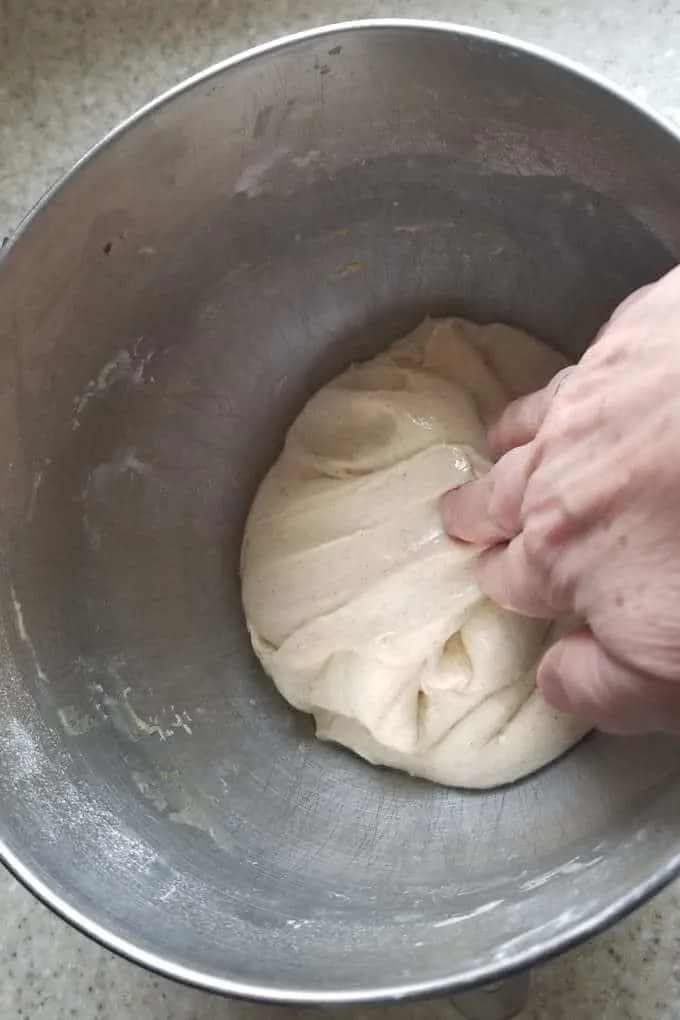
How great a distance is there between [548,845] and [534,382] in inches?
16.5

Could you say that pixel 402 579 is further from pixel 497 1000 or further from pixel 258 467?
pixel 497 1000

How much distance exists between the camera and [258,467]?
1.02 metres

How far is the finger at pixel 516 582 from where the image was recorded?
707mm

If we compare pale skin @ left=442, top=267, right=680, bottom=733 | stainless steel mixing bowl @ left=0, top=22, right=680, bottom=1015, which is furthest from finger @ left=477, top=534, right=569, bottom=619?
stainless steel mixing bowl @ left=0, top=22, right=680, bottom=1015

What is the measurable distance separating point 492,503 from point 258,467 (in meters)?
0.32

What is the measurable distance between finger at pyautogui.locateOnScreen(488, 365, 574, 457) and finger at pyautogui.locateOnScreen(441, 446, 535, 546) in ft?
0.14

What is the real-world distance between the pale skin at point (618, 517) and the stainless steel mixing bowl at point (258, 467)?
0.10 metres

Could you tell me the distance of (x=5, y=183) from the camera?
104cm

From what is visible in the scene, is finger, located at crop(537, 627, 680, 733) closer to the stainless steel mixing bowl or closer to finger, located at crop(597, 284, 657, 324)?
the stainless steel mixing bowl

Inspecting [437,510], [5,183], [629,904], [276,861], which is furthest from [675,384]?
[5,183]

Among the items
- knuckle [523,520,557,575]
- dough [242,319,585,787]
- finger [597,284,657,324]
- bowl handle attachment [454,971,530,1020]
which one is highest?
finger [597,284,657,324]

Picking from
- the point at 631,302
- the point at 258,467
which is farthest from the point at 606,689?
the point at 258,467

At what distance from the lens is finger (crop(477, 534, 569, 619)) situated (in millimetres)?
707

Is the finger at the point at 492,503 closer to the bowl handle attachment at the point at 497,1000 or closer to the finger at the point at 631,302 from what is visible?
the finger at the point at 631,302
